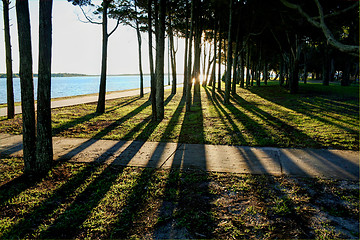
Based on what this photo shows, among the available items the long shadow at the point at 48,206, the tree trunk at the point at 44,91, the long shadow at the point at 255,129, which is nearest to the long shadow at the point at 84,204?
the long shadow at the point at 48,206

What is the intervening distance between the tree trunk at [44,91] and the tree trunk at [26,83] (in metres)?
0.12

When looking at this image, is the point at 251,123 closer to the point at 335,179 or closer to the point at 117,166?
the point at 335,179

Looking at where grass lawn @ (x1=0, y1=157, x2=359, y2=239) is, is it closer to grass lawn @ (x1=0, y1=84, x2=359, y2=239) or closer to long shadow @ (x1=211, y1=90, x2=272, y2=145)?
grass lawn @ (x1=0, y1=84, x2=359, y2=239)

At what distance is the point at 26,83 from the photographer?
4348 millimetres

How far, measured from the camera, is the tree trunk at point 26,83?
4.19 metres

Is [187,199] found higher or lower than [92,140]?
lower

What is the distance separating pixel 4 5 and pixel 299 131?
1282cm

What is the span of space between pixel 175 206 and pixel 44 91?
11.1 feet

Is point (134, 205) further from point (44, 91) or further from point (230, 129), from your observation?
point (230, 129)

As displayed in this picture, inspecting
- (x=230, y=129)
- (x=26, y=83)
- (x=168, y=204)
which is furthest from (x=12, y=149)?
(x=230, y=129)

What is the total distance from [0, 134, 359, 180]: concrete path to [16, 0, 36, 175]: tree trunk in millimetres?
985

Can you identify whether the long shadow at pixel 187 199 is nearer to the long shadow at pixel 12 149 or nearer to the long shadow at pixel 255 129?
the long shadow at pixel 255 129

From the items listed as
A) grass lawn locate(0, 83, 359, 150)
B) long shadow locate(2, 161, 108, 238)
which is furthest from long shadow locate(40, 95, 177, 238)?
grass lawn locate(0, 83, 359, 150)

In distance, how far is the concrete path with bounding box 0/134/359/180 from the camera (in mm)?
4530
